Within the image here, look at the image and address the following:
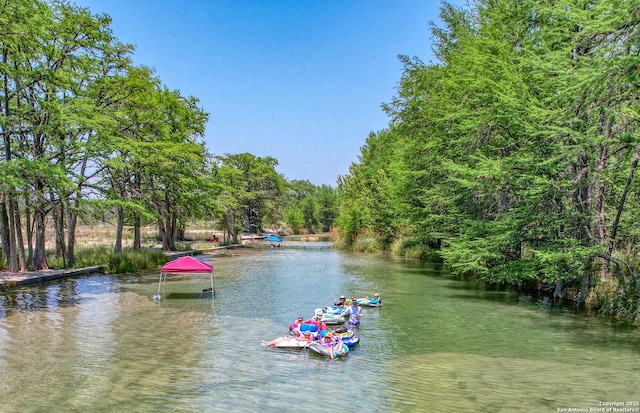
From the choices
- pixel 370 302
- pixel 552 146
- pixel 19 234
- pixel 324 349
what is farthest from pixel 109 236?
pixel 552 146

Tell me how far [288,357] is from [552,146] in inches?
507

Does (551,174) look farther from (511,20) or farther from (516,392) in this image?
(516,392)

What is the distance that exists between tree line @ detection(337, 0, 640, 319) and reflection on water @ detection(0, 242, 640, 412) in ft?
7.26

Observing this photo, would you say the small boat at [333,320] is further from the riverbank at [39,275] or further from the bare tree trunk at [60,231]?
the bare tree trunk at [60,231]

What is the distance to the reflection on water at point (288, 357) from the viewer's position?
8625 millimetres

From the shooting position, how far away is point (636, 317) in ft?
49.0

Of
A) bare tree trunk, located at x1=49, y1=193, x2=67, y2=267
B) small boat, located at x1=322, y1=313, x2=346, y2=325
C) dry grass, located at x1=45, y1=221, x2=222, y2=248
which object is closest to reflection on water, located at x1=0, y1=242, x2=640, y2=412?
small boat, located at x1=322, y1=313, x2=346, y2=325

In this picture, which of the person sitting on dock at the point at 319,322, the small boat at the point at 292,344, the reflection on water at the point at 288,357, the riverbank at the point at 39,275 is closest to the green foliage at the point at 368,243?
the riverbank at the point at 39,275

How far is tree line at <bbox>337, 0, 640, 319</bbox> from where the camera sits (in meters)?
12.5

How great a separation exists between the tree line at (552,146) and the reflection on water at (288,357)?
221 cm

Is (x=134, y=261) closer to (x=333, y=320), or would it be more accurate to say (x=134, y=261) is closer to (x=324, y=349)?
(x=333, y=320)

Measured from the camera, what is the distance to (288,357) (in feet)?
38.0

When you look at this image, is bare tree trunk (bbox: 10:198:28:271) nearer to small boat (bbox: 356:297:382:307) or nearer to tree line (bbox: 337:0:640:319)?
small boat (bbox: 356:297:382:307)

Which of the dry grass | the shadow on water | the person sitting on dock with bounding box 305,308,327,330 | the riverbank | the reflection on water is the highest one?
the dry grass
